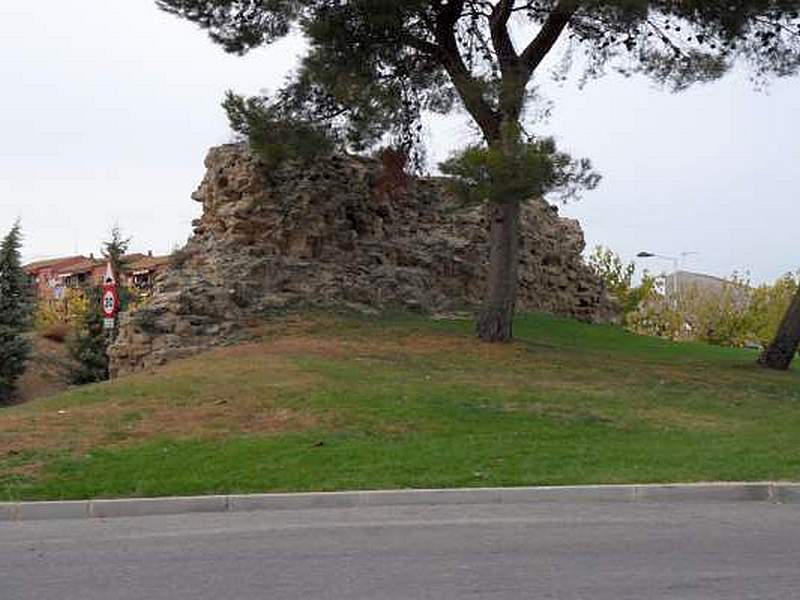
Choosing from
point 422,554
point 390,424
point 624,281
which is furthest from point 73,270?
point 422,554

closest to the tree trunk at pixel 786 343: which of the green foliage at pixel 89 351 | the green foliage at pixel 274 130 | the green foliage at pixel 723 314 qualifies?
the green foliage at pixel 274 130

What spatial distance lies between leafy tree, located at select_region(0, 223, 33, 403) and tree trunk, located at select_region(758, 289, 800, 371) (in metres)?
19.3

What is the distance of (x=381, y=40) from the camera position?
68.6 ft

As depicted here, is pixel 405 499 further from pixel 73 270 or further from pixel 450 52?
pixel 73 270

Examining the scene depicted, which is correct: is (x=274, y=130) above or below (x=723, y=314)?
above

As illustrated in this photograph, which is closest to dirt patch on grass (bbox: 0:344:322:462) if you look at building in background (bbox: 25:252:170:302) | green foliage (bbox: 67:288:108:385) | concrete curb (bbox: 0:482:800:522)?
concrete curb (bbox: 0:482:800:522)

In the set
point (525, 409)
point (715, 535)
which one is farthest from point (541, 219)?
point (715, 535)

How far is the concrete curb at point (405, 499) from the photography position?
31.9 ft

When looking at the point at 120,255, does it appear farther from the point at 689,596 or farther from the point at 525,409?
the point at 689,596

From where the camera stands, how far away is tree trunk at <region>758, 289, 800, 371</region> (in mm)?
23125

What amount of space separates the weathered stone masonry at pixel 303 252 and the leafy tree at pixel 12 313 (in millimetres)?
6739

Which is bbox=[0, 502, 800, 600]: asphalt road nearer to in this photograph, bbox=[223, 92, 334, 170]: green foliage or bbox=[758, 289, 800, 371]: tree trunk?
bbox=[223, 92, 334, 170]: green foliage

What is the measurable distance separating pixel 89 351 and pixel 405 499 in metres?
20.9

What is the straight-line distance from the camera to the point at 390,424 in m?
13.1
